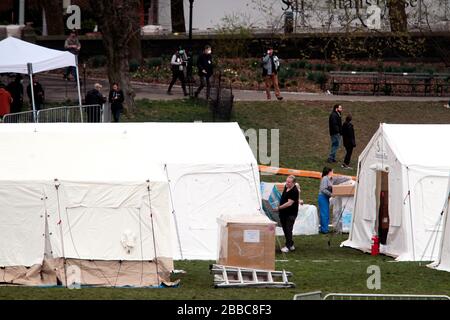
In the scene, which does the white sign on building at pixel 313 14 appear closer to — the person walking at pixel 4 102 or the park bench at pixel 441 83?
the park bench at pixel 441 83

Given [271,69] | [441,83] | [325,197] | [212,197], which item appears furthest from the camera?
→ [441,83]

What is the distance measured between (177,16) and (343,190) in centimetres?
3102

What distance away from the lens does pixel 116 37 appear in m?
40.9

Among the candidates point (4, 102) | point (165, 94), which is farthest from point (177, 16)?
point (4, 102)

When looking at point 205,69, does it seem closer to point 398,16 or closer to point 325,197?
point 398,16

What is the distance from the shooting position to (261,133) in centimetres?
3853

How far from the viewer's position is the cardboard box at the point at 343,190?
27.6 meters

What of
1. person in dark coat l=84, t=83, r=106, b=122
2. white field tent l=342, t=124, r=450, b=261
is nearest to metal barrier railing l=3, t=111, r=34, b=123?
person in dark coat l=84, t=83, r=106, b=122

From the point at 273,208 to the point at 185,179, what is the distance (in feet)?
7.97

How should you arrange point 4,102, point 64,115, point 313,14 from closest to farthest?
1. point 64,115
2. point 4,102
3. point 313,14

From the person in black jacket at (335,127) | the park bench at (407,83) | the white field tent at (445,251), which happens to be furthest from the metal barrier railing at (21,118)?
the park bench at (407,83)
